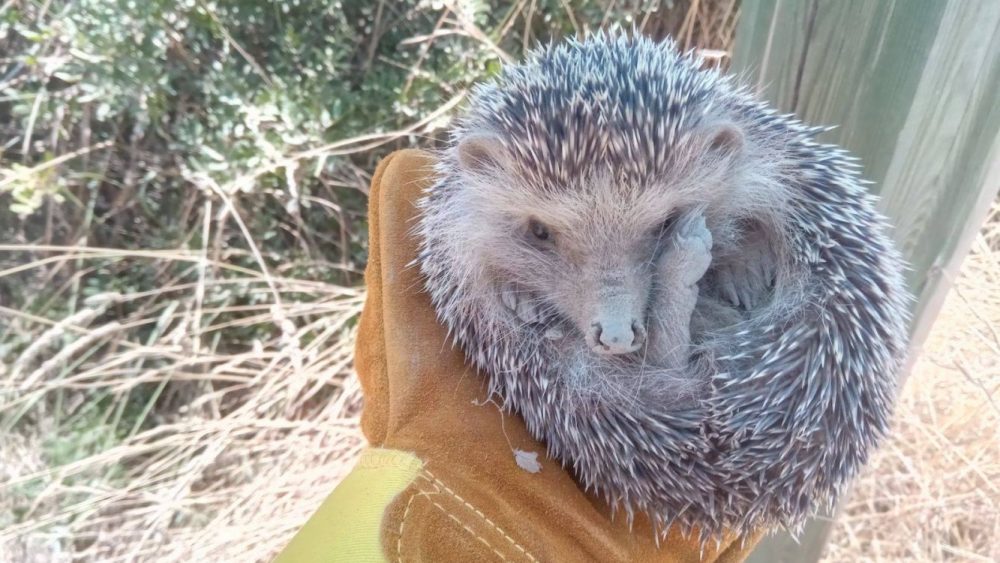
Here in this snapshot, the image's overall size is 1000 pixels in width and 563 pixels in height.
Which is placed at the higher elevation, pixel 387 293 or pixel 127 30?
pixel 127 30

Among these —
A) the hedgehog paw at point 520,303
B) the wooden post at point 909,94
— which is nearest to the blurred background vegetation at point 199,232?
the wooden post at point 909,94

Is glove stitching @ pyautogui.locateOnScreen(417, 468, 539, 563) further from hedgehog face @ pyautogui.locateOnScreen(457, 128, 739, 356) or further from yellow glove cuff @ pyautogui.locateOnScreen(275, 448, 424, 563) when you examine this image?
hedgehog face @ pyautogui.locateOnScreen(457, 128, 739, 356)

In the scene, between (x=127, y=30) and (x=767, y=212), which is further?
(x=127, y=30)

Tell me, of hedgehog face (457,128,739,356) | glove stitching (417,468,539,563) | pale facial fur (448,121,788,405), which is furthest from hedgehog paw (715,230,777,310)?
glove stitching (417,468,539,563)

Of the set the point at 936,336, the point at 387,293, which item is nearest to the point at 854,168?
the point at 387,293

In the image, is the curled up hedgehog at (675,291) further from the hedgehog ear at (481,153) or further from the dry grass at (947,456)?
the dry grass at (947,456)

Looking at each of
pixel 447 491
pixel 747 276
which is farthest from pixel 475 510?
pixel 747 276

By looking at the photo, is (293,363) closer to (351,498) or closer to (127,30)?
(127,30)
